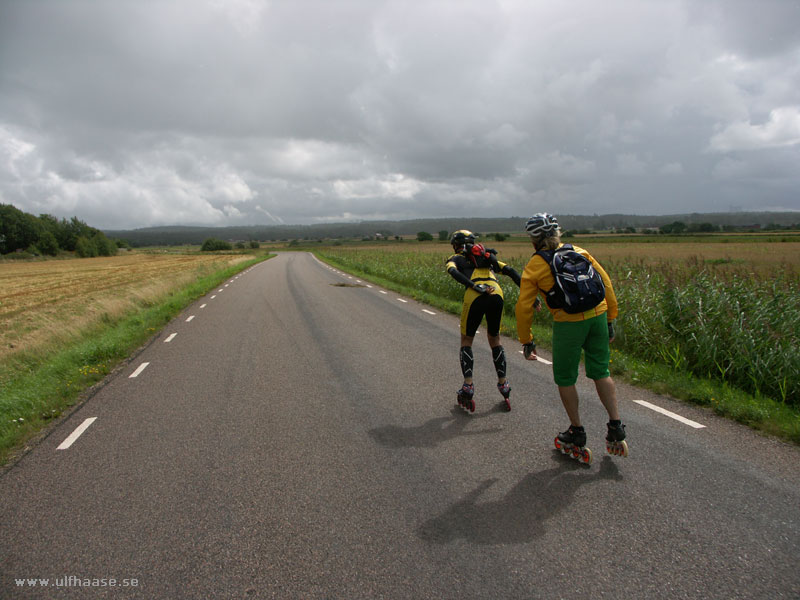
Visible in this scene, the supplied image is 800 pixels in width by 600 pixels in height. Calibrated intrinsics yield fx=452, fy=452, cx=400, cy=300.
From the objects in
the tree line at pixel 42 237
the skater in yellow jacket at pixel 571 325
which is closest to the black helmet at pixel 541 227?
the skater in yellow jacket at pixel 571 325

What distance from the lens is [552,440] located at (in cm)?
441

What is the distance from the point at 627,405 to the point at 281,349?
19.6 feet

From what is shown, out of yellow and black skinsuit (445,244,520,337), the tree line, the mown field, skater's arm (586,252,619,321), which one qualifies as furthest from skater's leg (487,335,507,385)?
the tree line

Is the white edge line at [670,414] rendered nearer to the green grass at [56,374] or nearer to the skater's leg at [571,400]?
the skater's leg at [571,400]

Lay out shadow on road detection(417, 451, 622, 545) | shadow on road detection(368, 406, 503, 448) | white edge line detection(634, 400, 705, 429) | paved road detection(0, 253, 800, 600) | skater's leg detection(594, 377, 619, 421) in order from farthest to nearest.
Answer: white edge line detection(634, 400, 705, 429) → shadow on road detection(368, 406, 503, 448) → skater's leg detection(594, 377, 619, 421) → shadow on road detection(417, 451, 622, 545) → paved road detection(0, 253, 800, 600)

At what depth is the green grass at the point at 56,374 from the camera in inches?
207

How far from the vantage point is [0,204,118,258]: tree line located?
96562 millimetres

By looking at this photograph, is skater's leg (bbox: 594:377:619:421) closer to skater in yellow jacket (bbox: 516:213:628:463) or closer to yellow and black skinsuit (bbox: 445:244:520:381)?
skater in yellow jacket (bbox: 516:213:628:463)

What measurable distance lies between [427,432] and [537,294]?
1863 mm

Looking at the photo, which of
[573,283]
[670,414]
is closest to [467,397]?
[573,283]

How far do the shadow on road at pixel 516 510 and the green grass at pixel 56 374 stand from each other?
4.30 metres

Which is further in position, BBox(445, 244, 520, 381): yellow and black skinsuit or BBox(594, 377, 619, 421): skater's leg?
BBox(445, 244, 520, 381): yellow and black skinsuit

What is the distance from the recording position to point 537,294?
388 cm

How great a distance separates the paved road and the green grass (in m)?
0.37
